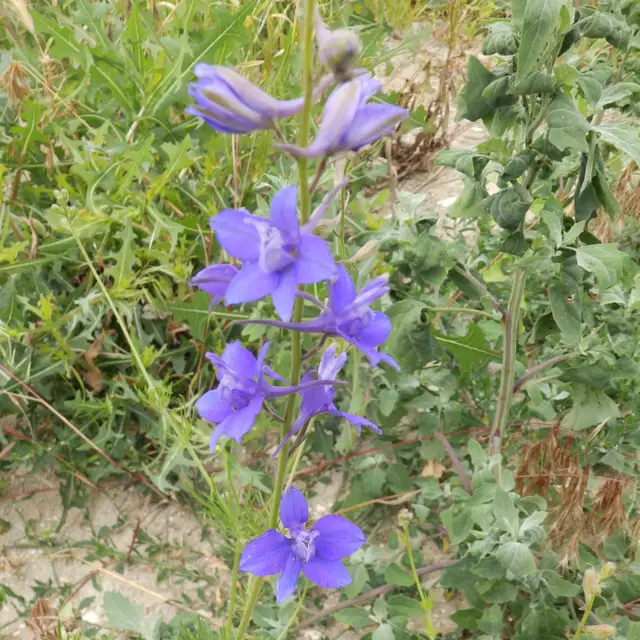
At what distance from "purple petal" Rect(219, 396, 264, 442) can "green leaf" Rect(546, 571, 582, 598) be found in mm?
922

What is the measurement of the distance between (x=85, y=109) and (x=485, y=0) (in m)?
2.04

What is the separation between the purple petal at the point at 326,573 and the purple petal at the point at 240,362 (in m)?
0.32

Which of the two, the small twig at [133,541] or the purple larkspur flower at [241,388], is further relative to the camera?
the small twig at [133,541]

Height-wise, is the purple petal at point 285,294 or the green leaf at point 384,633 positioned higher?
the purple petal at point 285,294

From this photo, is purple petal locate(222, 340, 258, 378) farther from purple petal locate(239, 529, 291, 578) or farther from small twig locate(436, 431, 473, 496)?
small twig locate(436, 431, 473, 496)

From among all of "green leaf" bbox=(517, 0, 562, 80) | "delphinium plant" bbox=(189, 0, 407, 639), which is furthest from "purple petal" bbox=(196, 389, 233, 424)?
"green leaf" bbox=(517, 0, 562, 80)

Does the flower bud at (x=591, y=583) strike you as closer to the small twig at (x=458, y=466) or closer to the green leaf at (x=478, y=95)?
the small twig at (x=458, y=466)

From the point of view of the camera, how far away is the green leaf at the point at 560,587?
1.52 m

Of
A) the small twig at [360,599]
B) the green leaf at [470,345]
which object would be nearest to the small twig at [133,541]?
the small twig at [360,599]

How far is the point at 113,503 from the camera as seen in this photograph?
204 cm

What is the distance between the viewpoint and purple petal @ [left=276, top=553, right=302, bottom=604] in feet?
3.41

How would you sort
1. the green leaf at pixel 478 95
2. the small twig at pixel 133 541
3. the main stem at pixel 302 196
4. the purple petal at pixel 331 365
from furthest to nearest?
the small twig at pixel 133 541 < the green leaf at pixel 478 95 < the purple petal at pixel 331 365 < the main stem at pixel 302 196

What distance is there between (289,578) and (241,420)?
A: 28 centimetres

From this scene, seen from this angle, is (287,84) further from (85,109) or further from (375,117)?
(375,117)
